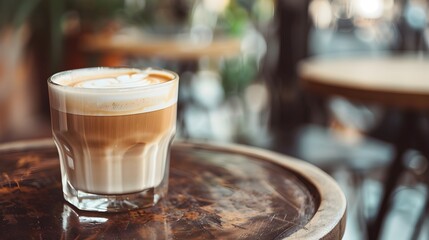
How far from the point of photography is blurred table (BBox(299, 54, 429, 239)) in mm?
1606

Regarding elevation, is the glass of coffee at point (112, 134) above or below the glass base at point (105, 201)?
above

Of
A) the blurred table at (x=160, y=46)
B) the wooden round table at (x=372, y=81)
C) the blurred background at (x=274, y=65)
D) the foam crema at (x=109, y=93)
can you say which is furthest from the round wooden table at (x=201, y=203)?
the blurred table at (x=160, y=46)

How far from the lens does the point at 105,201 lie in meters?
0.68

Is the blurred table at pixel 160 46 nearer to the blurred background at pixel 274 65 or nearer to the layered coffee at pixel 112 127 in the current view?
the blurred background at pixel 274 65

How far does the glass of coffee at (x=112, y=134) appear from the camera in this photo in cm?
64

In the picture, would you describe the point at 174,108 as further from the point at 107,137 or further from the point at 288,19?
the point at 288,19

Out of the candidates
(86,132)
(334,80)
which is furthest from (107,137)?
(334,80)

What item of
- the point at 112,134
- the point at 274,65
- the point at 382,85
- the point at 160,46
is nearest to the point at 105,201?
the point at 112,134

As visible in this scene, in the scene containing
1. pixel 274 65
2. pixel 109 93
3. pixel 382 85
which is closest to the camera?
pixel 109 93

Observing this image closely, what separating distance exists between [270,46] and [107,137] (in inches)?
146

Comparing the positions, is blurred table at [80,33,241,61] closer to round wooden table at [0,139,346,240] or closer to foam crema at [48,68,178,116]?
round wooden table at [0,139,346,240]

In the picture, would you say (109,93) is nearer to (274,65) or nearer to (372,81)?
(372,81)

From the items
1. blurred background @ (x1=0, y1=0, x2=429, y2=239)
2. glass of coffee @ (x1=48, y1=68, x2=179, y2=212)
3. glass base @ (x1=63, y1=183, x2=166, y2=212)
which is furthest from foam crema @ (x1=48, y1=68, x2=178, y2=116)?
blurred background @ (x1=0, y1=0, x2=429, y2=239)

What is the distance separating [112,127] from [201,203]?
0.16 metres
